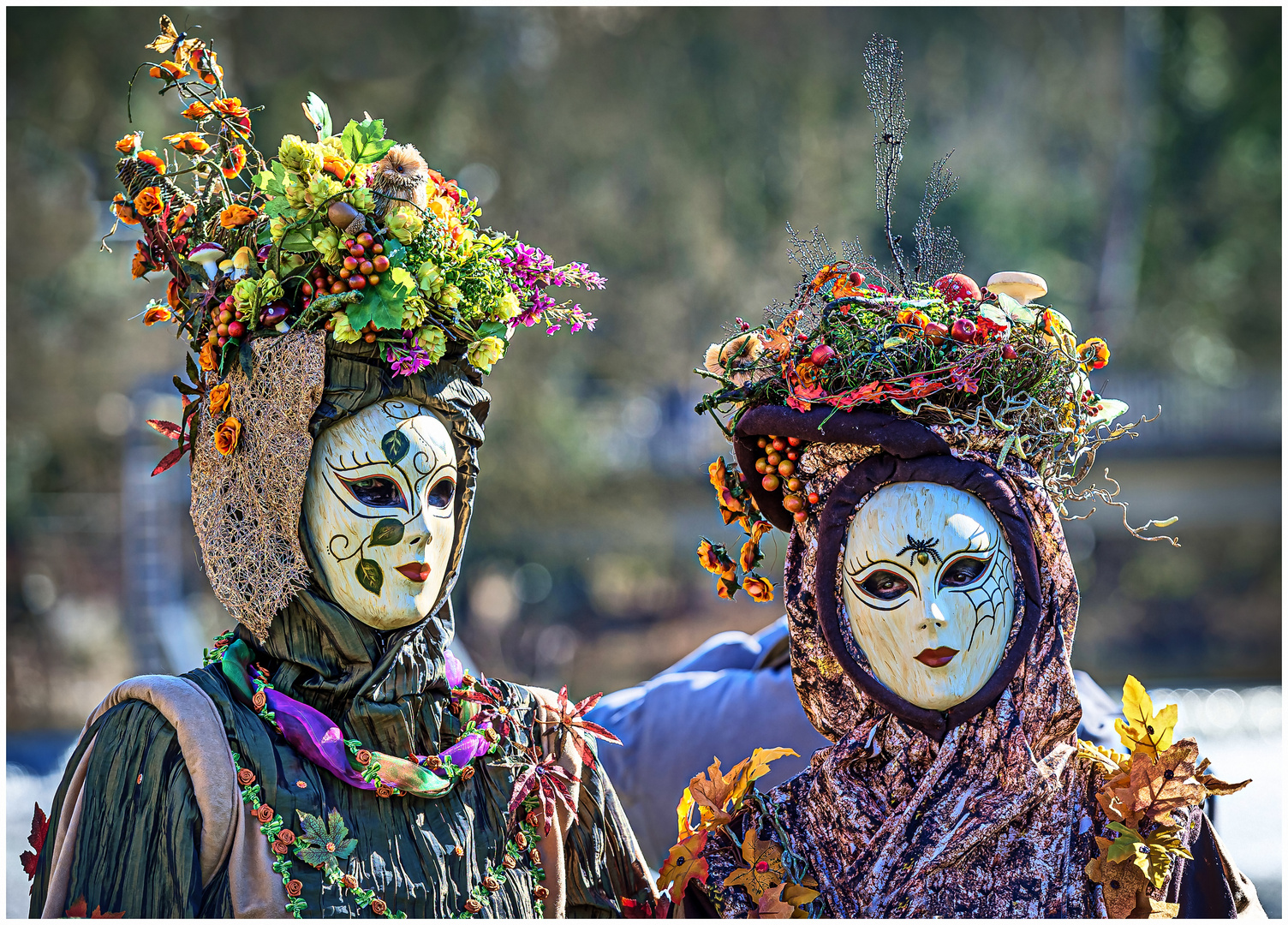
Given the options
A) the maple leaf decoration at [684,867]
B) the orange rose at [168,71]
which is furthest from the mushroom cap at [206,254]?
the maple leaf decoration at [684,867]

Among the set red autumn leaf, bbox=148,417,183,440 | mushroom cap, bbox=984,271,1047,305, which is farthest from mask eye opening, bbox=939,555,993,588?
red autumn leaf, bbox=148,417,183,440

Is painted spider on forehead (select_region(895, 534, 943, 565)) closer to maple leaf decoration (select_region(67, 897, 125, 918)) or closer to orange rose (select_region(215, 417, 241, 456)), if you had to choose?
orange rose (select_region(215, 417, 241, 456))

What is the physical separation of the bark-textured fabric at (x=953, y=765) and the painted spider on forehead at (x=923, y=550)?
0.14 metres

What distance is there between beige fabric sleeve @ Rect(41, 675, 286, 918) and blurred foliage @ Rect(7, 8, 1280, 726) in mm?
8239

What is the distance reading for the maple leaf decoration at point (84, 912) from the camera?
2.36 m

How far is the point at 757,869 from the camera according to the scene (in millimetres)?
2699

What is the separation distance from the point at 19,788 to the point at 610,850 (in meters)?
4.44

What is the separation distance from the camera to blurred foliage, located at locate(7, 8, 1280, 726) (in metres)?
11.1

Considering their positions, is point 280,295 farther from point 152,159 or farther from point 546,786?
point 546,786

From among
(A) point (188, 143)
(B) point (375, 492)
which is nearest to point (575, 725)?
(B) point (375, 492)

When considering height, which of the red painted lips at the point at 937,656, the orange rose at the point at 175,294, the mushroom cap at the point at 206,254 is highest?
the mushroom cap at the point at 206,254

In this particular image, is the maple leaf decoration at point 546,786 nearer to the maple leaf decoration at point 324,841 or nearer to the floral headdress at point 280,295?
the maple leaf decoration at point 324,841

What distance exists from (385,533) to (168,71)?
3.55ft

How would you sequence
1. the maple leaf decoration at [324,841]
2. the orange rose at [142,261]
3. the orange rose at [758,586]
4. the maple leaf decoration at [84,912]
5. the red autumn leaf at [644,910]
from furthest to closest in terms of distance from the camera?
the orange rose at [758,586] < the red autumn leaf at [644,910] < the orange rose at [142,261] < the maple leaf decoration at [324,841] < the maple leaf decoration at [84,912]
